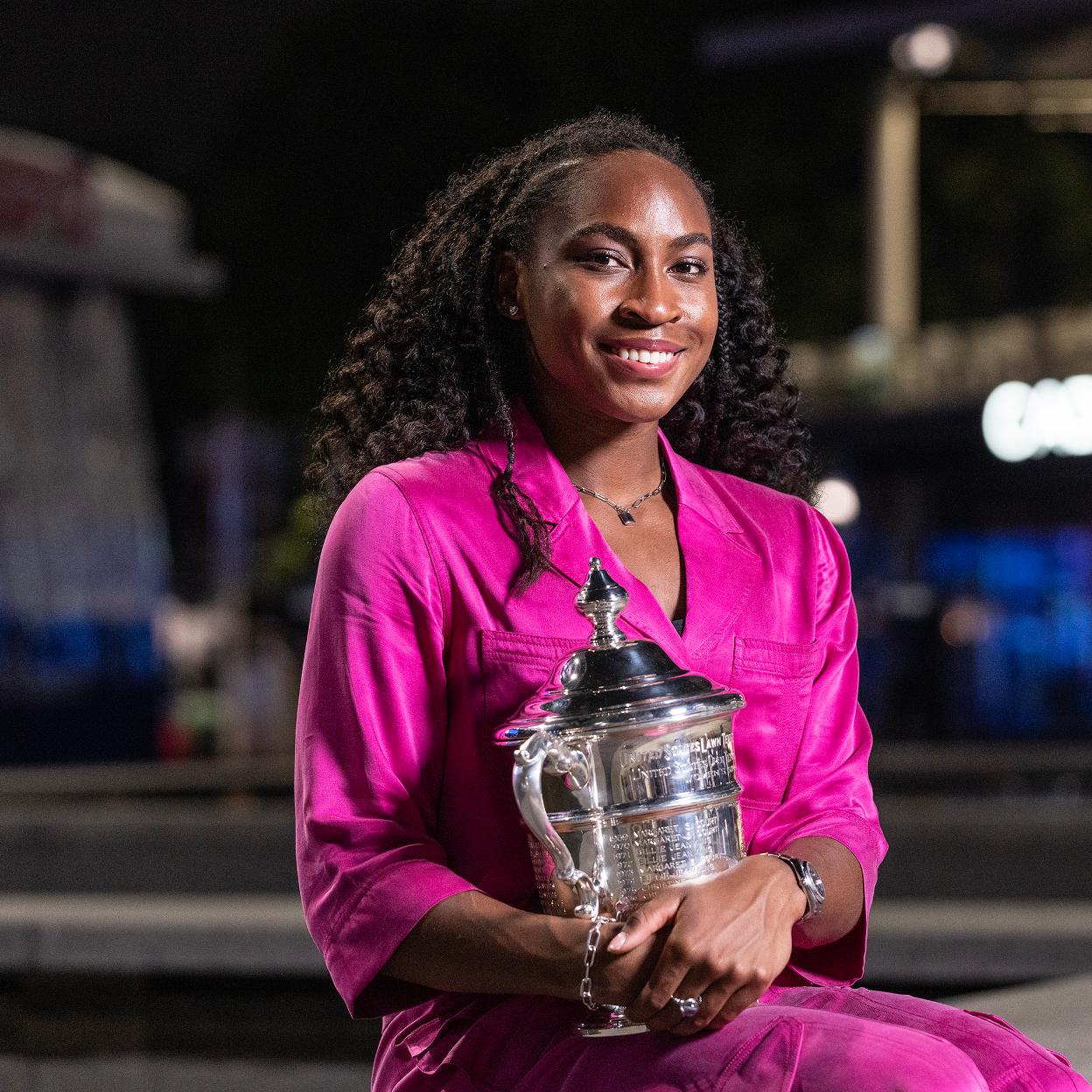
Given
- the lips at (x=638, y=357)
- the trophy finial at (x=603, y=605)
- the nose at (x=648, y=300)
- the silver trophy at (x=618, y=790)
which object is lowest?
the silver trophy at (x=618, y=790)

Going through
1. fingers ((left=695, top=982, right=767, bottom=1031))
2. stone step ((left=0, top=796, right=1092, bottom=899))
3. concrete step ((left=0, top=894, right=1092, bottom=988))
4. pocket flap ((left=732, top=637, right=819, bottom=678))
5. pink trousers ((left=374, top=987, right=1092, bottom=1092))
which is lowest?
stone step ((left=0, top=796, right=1092, bottom=899))

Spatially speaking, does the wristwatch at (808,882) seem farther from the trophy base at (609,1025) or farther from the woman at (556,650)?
the trophy base at (609,1025)

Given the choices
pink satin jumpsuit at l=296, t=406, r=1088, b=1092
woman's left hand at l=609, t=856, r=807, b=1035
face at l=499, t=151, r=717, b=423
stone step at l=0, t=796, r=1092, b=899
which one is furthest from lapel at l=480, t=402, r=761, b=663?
stone step at l=0, t=796, r=1092, b=899

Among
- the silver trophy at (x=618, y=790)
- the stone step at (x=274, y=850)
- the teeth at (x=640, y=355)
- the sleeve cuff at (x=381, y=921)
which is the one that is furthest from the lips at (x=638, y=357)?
the stone step at (x=274, y=850)

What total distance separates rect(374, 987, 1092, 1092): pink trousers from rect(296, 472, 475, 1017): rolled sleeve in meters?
0.11

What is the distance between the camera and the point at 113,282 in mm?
20438

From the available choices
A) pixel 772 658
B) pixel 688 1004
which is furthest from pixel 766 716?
pixel 688 1004

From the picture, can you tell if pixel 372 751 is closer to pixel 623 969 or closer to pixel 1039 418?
pixel 623 969

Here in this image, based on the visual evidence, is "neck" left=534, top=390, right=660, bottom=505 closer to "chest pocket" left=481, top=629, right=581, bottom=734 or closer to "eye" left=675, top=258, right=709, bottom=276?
"eye" left=675, top=258, right=709, bottom=276

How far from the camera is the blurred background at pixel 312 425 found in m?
6.92

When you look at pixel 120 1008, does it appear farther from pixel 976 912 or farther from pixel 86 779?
pixel 86 779

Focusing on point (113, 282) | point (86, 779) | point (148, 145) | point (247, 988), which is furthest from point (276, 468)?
point (247, 988)

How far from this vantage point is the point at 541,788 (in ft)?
6.42

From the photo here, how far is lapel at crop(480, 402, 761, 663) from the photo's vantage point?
224cm
